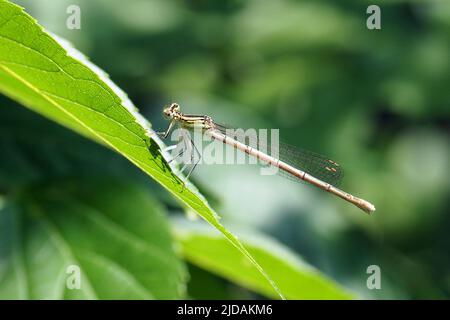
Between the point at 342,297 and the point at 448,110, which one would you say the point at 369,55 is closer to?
the point at 448,110

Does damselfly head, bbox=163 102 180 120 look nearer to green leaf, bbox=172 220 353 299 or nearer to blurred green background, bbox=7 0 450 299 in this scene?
green leaf, bbox=172 220 353 299

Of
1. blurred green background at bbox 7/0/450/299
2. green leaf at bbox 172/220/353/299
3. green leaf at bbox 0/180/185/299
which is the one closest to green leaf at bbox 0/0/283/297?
green leaf at bbox 0/180/185/299

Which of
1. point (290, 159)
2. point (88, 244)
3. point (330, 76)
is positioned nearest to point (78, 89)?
point (88, 244)

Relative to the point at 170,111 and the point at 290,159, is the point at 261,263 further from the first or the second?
the point at 290,159

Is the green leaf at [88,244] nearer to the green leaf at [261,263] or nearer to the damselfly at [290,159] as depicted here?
the green leaf at [261,263]

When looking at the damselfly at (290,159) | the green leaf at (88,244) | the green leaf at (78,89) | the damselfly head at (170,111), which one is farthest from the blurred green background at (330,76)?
the green leaf at (78,89)

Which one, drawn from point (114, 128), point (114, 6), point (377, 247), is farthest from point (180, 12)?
point (114, 128)
